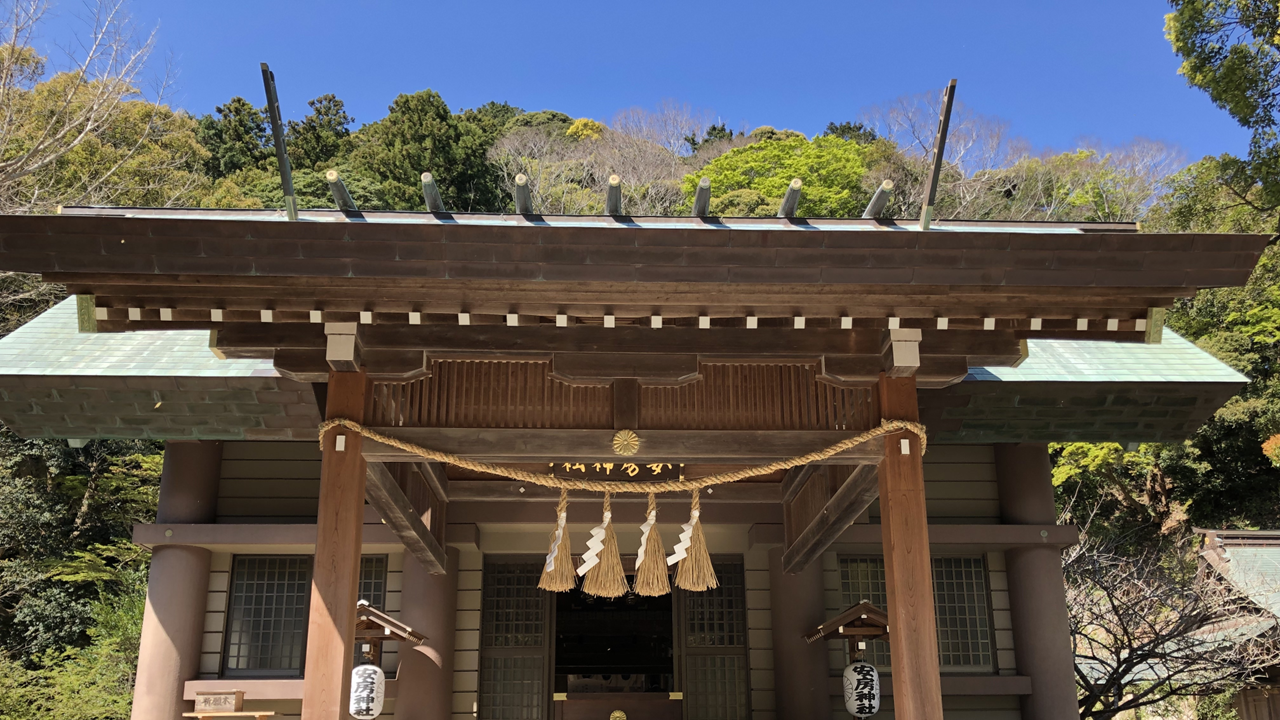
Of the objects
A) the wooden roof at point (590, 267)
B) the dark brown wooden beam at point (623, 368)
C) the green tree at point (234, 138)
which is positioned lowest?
the dark brown wooden beam at point (623, 368)

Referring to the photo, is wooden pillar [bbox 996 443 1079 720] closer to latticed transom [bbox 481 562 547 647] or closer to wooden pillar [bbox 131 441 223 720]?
latticed transom [bbox 481 562 547 647]

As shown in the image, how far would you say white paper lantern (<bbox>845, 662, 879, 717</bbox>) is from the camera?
7.67 m

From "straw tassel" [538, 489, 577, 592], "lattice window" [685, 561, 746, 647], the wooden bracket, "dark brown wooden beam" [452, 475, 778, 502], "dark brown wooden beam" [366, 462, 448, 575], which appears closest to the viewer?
the wooden bracket

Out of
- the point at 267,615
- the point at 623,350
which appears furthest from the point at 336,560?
the point at 267,615

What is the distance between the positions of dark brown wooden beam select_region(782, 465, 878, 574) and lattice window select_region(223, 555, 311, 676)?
4.34 m

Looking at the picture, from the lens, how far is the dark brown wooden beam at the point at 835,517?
5949 mm

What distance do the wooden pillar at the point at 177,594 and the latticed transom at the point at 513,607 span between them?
2.48 metres

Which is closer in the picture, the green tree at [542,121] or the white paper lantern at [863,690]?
the white paper lantern at [863,690]

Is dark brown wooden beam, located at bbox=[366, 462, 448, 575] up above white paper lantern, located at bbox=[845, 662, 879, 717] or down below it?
above

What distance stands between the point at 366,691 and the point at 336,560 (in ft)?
9.33

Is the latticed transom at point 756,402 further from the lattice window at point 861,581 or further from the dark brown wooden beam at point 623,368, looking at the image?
the lattice window at point 861,581

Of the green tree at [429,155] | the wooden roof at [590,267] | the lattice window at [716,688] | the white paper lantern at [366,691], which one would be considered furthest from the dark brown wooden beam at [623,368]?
the green tree at [429,155]

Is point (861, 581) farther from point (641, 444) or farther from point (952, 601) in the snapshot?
point (641, 444)

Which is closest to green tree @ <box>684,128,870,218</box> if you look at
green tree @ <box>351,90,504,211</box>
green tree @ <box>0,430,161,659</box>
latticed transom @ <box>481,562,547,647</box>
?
green tree @ <box>351,90,504,211</box>
